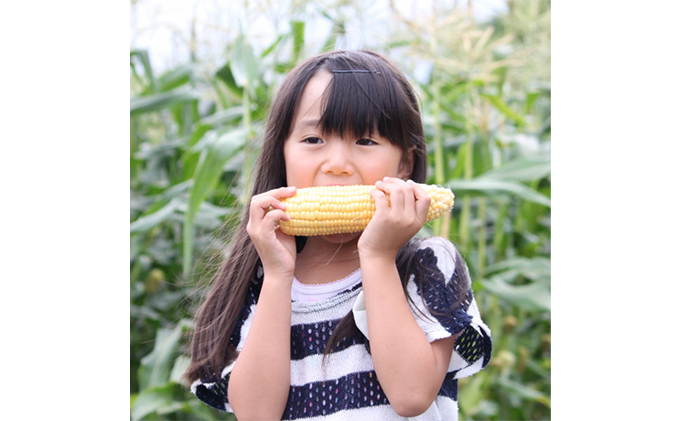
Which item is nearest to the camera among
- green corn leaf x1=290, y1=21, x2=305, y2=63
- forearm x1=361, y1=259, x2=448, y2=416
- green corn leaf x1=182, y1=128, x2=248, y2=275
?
forearm x1=361, y1=259, x2=448, y2=416

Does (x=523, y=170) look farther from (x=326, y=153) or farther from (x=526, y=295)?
(x=326, y=153)

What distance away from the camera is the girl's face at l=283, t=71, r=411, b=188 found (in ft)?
3.57

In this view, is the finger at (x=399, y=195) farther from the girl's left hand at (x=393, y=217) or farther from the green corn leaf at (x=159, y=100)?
the green corn leaf at (x=159, y=100)

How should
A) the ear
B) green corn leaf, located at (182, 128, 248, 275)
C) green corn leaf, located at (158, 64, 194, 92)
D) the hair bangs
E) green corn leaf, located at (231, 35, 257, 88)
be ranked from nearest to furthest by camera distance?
the hair bangs < the ear < green corn leaf, located at (182, 128, 248, 275) < green corn leaf, located at (231, 35, 257, 88) < green corn leaf, located at (158, 64, 194, 92)

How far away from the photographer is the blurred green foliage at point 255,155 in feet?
6.71

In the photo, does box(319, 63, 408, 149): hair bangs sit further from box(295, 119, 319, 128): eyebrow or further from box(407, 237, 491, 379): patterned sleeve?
box(407, 237, 491, 379): patterned sleeve

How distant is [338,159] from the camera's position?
1074 millimetres

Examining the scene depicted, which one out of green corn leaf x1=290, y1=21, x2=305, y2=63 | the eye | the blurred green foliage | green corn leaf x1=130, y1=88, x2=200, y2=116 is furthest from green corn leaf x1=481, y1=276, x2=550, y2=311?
green corn leaf x1=130, y1=88, x2=200, y2=116
